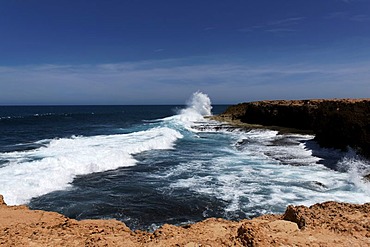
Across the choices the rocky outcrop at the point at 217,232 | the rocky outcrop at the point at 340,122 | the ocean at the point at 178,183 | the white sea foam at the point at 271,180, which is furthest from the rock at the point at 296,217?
the rocky outcrop at the point at 340,122

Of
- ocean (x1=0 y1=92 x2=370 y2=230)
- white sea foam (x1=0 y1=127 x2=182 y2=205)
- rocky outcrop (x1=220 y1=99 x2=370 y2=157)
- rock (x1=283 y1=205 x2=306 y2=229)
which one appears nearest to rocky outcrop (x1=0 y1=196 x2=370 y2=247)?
rock (x1=283 y1=205 x2=306 y2=229)

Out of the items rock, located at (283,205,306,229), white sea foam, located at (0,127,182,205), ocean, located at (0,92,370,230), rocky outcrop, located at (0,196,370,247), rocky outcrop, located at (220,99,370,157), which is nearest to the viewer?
rocky outcrop, located at (0,196,370,247)

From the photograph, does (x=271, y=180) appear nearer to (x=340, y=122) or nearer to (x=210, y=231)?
(x=210, y=231)

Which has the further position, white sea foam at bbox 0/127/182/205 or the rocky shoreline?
white sea foam at bbox 0/127/182/205

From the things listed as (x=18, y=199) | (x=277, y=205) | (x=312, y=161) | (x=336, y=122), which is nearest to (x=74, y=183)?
(x=18, y=199)

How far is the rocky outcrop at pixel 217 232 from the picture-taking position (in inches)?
201

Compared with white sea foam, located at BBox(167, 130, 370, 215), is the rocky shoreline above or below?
above

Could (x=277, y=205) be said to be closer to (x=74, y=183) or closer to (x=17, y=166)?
(x=74, y=183)

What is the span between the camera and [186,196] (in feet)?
36.6

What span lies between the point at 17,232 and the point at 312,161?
16041mm

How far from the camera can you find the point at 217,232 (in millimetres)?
5758

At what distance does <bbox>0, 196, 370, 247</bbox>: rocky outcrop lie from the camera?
5094 mm

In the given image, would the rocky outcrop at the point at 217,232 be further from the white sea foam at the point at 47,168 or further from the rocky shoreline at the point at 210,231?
the white sea foam at the point at 47,168

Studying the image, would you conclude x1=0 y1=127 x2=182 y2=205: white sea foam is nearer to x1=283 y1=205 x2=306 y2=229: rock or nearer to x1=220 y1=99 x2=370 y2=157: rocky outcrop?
x1=283 y1=205 x2=306 y2=229: rock
